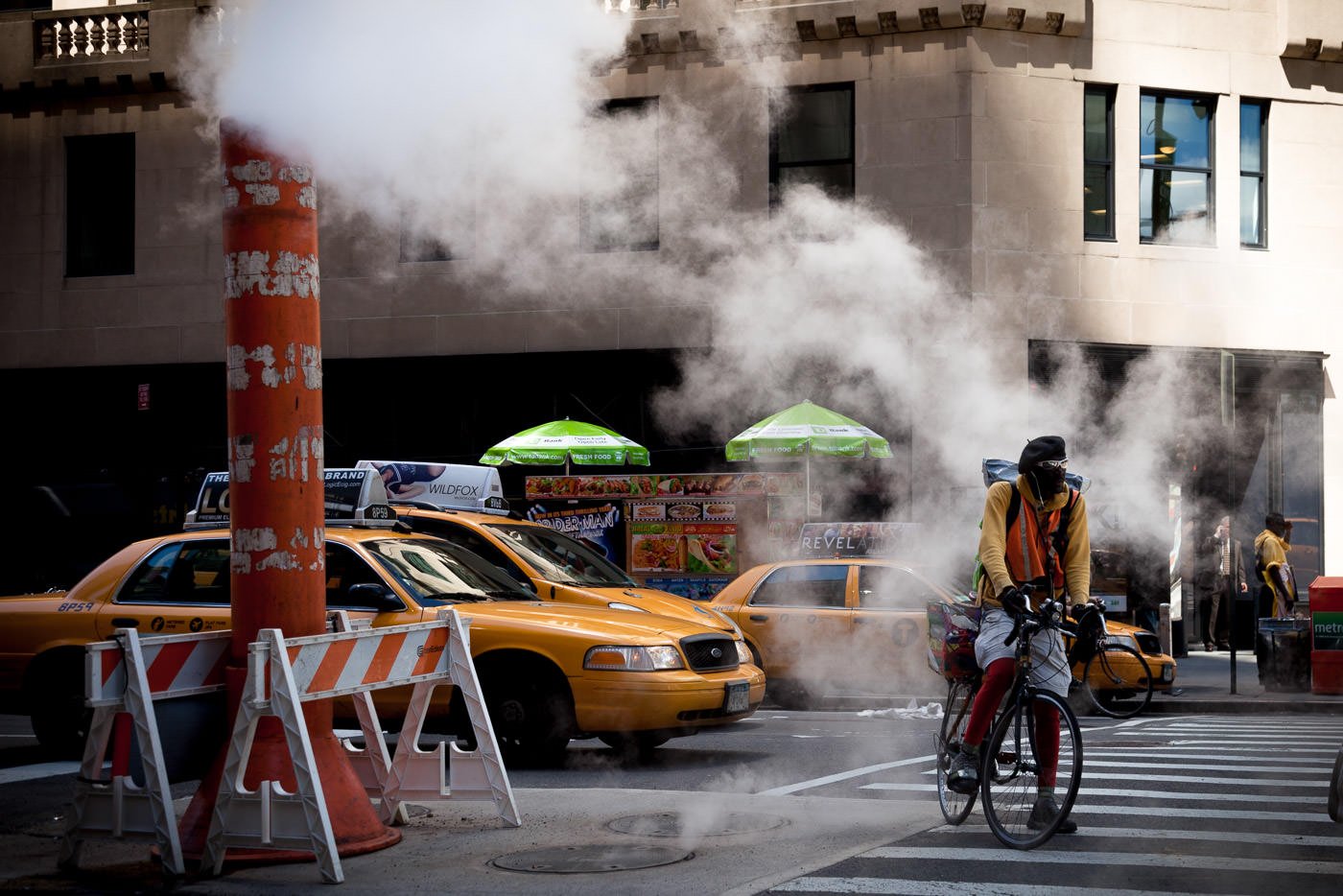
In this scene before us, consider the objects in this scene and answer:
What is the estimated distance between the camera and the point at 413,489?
578 inches

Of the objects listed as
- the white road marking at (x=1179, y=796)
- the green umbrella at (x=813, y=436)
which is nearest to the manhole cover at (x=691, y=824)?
the white road marking at (x=1179, y=796)

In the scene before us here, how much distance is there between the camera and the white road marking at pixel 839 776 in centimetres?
898

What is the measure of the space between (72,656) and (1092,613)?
6934 millimetres

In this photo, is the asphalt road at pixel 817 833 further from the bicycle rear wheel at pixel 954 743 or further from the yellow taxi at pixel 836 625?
the yellow taxi at pixel 836 625

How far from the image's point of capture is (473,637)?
9.93 meters

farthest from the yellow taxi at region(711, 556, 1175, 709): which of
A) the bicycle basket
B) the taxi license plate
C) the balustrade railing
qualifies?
the balustrade railing

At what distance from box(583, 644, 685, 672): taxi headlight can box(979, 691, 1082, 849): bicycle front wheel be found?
3.16 metres

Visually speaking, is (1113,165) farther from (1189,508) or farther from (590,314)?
(590,314)

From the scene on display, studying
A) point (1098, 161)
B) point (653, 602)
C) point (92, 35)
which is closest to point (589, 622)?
point (653, 602)

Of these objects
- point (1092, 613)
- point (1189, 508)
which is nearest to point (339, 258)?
point (1189, 508)

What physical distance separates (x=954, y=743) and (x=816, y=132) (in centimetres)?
1268

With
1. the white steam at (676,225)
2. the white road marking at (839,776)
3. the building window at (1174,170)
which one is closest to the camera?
the white steam at (676,225)

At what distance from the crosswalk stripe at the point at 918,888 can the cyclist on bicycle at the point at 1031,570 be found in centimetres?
103

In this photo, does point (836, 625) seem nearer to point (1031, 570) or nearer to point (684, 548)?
point (684, 548)
